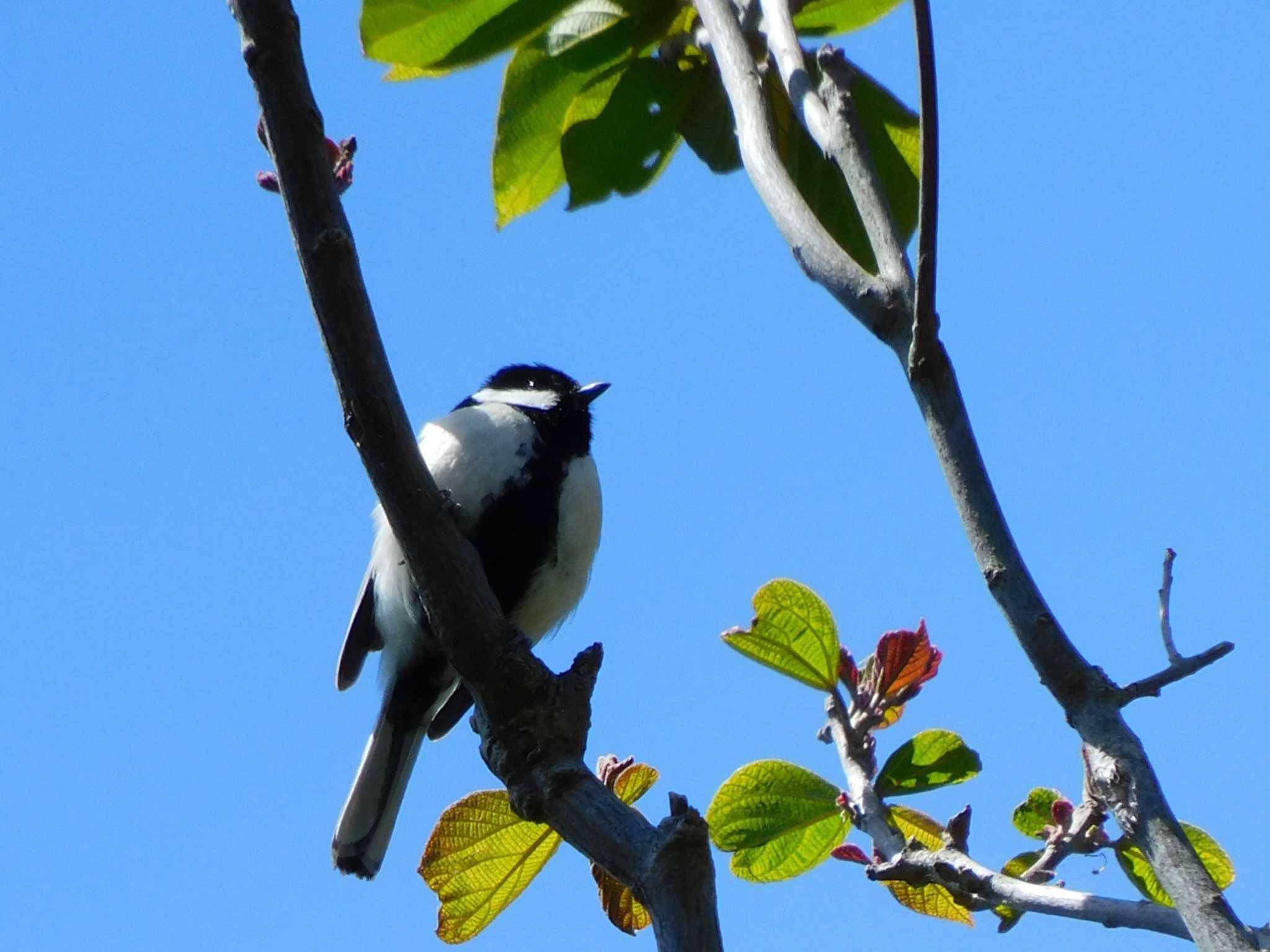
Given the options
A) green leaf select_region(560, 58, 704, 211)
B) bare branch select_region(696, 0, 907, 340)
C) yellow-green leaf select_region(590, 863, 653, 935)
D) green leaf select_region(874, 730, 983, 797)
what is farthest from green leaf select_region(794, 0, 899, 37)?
yellow-green leaf select_region(590, 863, 653, 935)

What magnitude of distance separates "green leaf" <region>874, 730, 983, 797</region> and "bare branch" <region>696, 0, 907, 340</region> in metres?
0.72

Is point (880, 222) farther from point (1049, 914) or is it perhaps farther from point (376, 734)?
point (376, 734)

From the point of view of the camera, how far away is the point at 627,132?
8.52 feet

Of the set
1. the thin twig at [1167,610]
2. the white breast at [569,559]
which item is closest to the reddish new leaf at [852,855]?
the thin twig at [1167,610]

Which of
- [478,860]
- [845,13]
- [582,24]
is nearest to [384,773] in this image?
[478,860]

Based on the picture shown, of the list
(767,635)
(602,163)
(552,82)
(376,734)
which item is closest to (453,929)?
(767,635)

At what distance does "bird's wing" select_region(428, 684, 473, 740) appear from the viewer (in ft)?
12.6

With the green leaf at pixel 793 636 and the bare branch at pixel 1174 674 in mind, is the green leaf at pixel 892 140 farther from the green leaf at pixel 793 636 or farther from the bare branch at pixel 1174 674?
the bare branch at pixel 1174 674

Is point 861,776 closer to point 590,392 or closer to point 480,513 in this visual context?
point 480,513

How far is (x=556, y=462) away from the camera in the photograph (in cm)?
387

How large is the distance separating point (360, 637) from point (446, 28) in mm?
1992

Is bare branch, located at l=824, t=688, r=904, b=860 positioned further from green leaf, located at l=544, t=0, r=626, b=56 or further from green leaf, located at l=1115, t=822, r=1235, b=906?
green leaf, located at l=544, t=0, r=626, b=56

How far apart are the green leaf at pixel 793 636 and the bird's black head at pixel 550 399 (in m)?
1.98

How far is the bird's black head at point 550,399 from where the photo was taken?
4043mm
